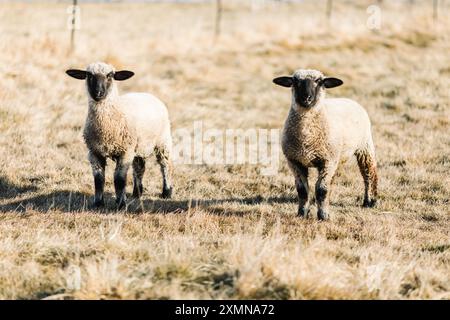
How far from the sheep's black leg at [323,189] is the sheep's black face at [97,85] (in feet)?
10.6

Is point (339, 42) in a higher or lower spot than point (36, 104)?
higher

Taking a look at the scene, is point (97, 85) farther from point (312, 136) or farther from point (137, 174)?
point (312, 136)

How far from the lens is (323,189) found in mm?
7668

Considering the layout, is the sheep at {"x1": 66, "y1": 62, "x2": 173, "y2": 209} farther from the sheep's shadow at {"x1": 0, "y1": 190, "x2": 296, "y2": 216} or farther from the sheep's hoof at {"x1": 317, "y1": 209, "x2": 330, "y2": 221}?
the sheep's hoof at {"x1": 317, "y1": 209, "x2": 330, "y2": 221}

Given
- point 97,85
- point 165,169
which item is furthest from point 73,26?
point 97,85

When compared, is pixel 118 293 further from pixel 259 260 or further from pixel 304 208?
pixel 304 208

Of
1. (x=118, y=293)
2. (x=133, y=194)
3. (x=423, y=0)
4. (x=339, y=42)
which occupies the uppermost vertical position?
(x=423, y=0)

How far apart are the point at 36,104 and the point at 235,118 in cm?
497

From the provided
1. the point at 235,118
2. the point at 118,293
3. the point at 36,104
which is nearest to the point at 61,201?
the point at 118,293

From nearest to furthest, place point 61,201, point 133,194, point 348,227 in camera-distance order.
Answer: point 348,227 → point 61,201 → point 133,194

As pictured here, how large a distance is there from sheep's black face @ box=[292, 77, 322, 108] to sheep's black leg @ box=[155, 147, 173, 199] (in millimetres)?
2815

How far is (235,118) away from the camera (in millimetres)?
14367

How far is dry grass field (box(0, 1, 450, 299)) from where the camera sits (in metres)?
4.87

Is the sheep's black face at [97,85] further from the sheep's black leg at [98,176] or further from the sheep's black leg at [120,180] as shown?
the sheep's black leg at [120,180]
